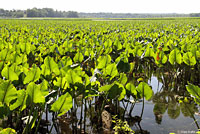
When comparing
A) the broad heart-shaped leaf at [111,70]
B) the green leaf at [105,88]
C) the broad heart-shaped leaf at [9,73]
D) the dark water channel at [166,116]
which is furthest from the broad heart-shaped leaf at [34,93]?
the dark water channel at [166,116]

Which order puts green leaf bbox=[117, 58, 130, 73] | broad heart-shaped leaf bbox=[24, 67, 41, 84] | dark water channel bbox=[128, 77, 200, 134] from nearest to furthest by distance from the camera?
broad heart-shaped leaf bbox=[24, 67, 41, 84], dark water channel bbox=[128, 77, 200, 134], green leaf bbox=[117, 58, 130, 73]

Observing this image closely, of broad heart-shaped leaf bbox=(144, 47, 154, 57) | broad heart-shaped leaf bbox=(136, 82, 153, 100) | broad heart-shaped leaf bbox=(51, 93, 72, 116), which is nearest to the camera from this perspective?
broad heart-shaped leaf bbox=(51, 93, 72, 116)

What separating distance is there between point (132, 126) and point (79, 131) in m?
0.56

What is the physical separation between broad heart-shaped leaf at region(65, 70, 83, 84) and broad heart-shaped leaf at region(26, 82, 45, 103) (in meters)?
0.28

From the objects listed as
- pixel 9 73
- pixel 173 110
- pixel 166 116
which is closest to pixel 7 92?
pixel 9 73

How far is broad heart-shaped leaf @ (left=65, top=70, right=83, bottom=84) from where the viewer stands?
177 cm

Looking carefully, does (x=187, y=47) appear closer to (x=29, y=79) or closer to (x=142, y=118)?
(x=142, y=118)

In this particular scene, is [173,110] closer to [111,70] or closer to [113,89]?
[111,70]

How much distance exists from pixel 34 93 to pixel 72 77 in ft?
1.13

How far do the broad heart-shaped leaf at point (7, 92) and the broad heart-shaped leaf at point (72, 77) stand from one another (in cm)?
42

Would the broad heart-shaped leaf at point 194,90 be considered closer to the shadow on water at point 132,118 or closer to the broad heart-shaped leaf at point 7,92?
the shadow on water at point 132,118

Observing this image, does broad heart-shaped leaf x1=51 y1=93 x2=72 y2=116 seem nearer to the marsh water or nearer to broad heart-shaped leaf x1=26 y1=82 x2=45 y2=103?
broad heart-shaped leaf x1=26 y1=82 x2=45 y2=103

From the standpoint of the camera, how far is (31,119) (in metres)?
1.70

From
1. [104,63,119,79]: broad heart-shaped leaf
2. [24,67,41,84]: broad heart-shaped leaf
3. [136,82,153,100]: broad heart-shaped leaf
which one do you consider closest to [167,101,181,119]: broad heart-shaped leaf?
[136,82,153,100]: broad heart-shaped leaf
